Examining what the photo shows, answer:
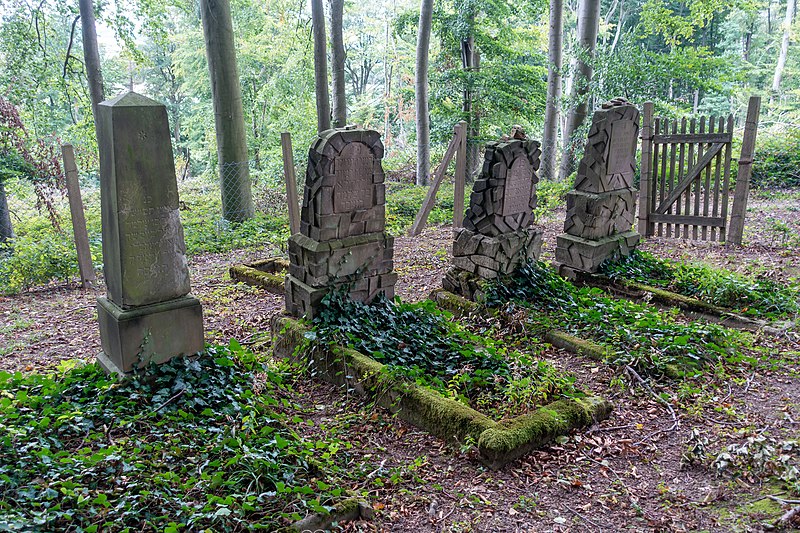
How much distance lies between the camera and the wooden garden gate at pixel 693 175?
8.37 metres

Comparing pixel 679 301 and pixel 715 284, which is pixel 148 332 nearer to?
pixel 679 301

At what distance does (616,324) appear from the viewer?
5988 millimetres

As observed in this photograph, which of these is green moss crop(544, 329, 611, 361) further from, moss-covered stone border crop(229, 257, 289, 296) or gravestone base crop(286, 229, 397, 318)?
moss-covered stone border crop(229, 257, 289, 296)

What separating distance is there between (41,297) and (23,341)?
6.09 feet

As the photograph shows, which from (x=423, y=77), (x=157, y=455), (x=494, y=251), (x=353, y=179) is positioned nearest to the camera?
(x=157, y=455)

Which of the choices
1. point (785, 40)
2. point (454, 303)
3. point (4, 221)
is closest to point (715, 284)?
point (454, 303)

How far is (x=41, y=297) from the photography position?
7.67 metres

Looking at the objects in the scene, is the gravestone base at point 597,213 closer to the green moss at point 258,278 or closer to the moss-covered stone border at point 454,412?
the moss-covered stone border at point 454,412

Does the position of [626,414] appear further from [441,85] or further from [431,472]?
[441,85]

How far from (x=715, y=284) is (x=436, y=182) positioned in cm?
538

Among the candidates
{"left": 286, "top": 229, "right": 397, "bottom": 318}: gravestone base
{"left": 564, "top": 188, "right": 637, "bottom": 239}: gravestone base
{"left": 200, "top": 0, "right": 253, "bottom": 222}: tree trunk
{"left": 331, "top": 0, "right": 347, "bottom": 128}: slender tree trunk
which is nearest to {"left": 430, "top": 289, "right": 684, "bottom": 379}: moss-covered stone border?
{"left": 286, "top": 229, "right": 397, "bottom": 318}: gravestone base

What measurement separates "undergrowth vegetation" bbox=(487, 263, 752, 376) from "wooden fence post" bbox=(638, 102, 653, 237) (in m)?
2.85

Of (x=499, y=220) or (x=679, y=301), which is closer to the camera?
(x=679, y=301)

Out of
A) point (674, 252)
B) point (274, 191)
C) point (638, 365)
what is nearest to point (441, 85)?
point (274, 191)
